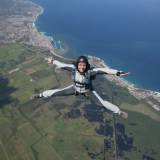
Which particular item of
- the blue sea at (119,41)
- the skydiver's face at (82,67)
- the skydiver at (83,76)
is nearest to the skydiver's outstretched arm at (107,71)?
the skydiver at (83,76)

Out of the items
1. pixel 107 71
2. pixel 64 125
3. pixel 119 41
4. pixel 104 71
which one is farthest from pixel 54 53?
pixel 107 71

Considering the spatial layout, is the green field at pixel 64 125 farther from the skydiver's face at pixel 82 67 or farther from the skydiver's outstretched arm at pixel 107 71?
the skydiver's face at pixel 82 67

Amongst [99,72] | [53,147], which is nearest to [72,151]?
[53,147]

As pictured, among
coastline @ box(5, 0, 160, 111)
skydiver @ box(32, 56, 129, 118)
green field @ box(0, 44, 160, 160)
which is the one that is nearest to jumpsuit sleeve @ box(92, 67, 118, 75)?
skydiver @ box(32, 56, 129, 118)

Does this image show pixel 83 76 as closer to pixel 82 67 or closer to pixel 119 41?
pixel 82 67

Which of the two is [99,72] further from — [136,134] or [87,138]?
[136,134]

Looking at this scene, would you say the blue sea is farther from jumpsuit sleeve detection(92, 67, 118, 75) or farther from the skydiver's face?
the skydiver's face

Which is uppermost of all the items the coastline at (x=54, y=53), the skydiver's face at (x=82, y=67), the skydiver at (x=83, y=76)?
the skydiver's face at (x=82, y=67)

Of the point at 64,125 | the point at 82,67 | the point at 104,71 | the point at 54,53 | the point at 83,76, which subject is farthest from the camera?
the point at 54,53

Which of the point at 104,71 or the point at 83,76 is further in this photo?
the point at 83,76
